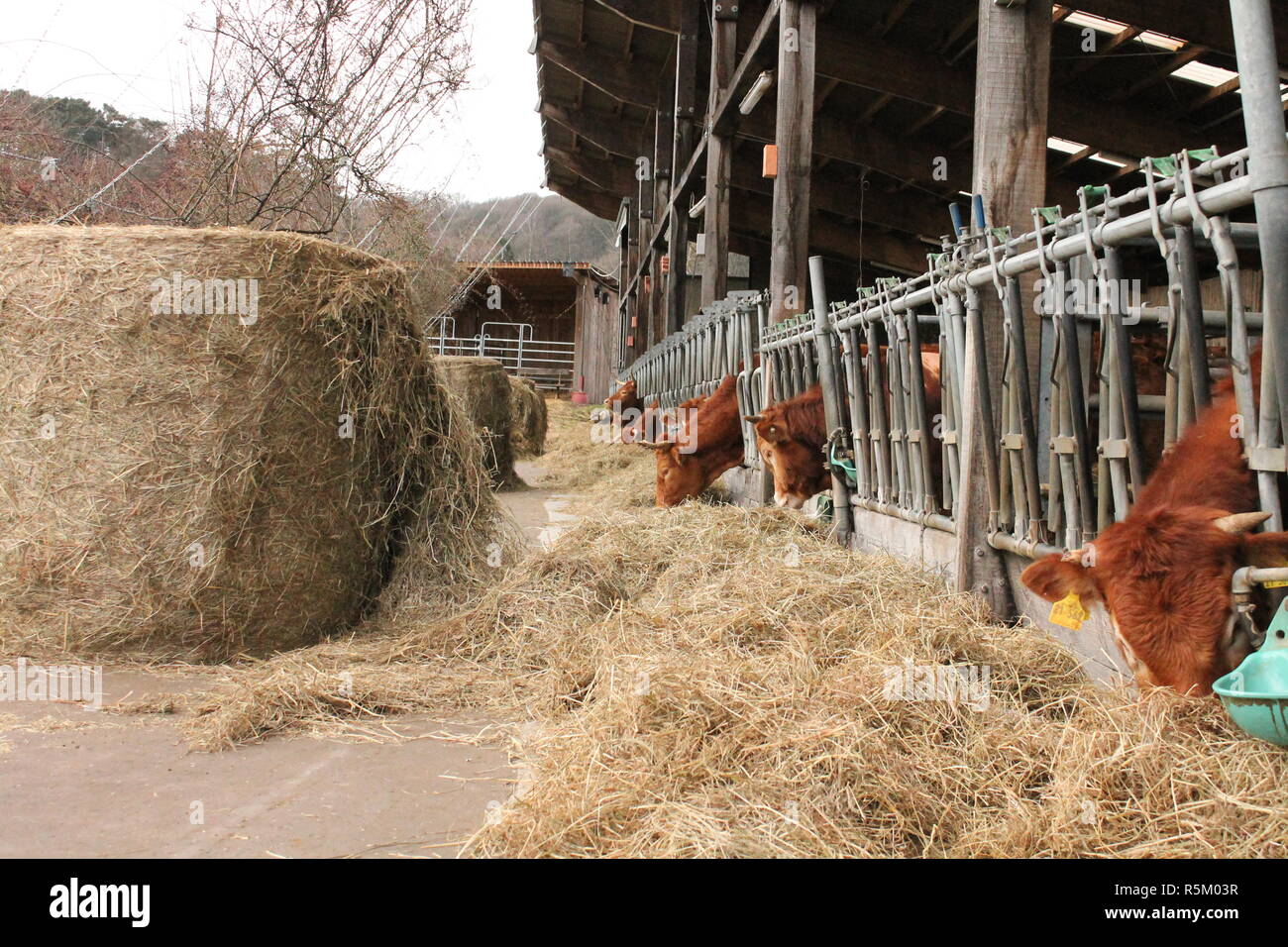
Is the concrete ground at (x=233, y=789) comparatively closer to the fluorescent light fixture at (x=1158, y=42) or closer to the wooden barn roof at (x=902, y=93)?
the wooden barn roof at (x=902, y=93)

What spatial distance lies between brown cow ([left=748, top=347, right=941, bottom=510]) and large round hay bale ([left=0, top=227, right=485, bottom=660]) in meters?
2.89

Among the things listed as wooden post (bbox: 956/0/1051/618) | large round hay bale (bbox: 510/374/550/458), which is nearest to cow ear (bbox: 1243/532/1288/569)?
wooden post (bbox: 956/0/1051/618)

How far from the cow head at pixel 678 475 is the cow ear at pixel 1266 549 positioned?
5.49 meters

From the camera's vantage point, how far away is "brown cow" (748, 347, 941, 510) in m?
5.88

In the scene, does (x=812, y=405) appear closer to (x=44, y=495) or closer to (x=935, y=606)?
(x=935, y=606)

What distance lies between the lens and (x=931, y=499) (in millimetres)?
4301

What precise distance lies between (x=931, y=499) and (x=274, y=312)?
2.80 meters

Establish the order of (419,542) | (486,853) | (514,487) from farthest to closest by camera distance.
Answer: (514,487) → (419,542) → (486,853)

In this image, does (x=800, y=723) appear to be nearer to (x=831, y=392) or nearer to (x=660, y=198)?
(x=831, y=392)

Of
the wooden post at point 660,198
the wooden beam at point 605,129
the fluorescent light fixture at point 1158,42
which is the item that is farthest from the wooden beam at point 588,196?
the fluorescent light fixture at point 1158,42

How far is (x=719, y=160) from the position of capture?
10742 millimetres

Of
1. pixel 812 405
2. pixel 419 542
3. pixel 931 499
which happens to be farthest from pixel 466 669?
pixel 812 405

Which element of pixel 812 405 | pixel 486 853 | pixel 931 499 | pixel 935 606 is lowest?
pixel 486 853

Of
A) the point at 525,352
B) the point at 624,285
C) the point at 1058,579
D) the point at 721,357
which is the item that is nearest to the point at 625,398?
the point at 721,357
